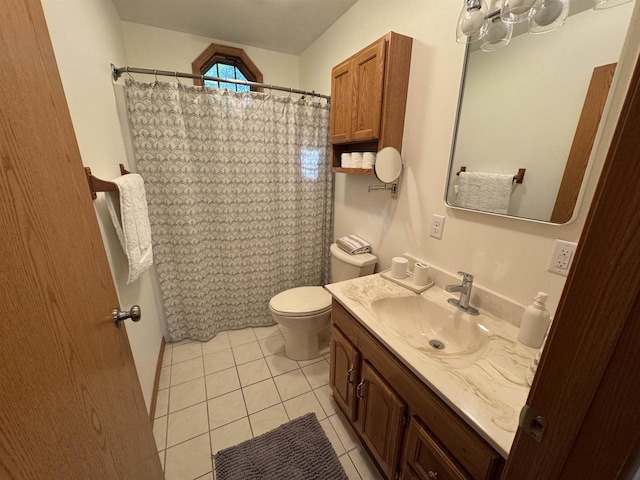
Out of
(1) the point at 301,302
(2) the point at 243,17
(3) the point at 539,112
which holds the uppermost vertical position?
(2) the point at 243,17

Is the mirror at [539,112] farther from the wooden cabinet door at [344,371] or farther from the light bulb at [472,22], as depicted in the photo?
the wooden cabinet door at [344,371]

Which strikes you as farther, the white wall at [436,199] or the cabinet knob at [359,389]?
the cabinet knob at [359,389]

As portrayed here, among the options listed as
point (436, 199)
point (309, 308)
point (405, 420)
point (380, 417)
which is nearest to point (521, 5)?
point (436, 199)

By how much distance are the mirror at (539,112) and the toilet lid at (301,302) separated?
3.55ft

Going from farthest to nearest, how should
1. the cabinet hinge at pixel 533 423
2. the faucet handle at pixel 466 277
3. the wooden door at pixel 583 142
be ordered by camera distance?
the faucet handle at pixel 466 277
the wooden door at pixel 583 142
the cabinet hinge at pixel 533 423

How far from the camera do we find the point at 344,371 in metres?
1.32

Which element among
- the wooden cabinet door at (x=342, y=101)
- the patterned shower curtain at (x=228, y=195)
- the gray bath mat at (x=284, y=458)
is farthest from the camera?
the patterned shower curtain at (x=228, y=195)

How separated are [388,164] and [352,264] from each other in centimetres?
67

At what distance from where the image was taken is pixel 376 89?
4.35ft

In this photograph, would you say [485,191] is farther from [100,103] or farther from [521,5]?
[100,103]

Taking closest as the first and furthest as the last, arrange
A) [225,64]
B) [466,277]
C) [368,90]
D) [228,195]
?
1. [466,277]
2. [368,90]
3. [228,195]
4. [225,64]

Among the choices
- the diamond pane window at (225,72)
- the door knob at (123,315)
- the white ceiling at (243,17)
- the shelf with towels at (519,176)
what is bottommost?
the door knob at (123,315)

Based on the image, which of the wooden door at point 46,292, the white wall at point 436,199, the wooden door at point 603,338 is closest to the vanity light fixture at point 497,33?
the white wall at point 436,199

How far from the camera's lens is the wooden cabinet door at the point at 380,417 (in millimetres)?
963
